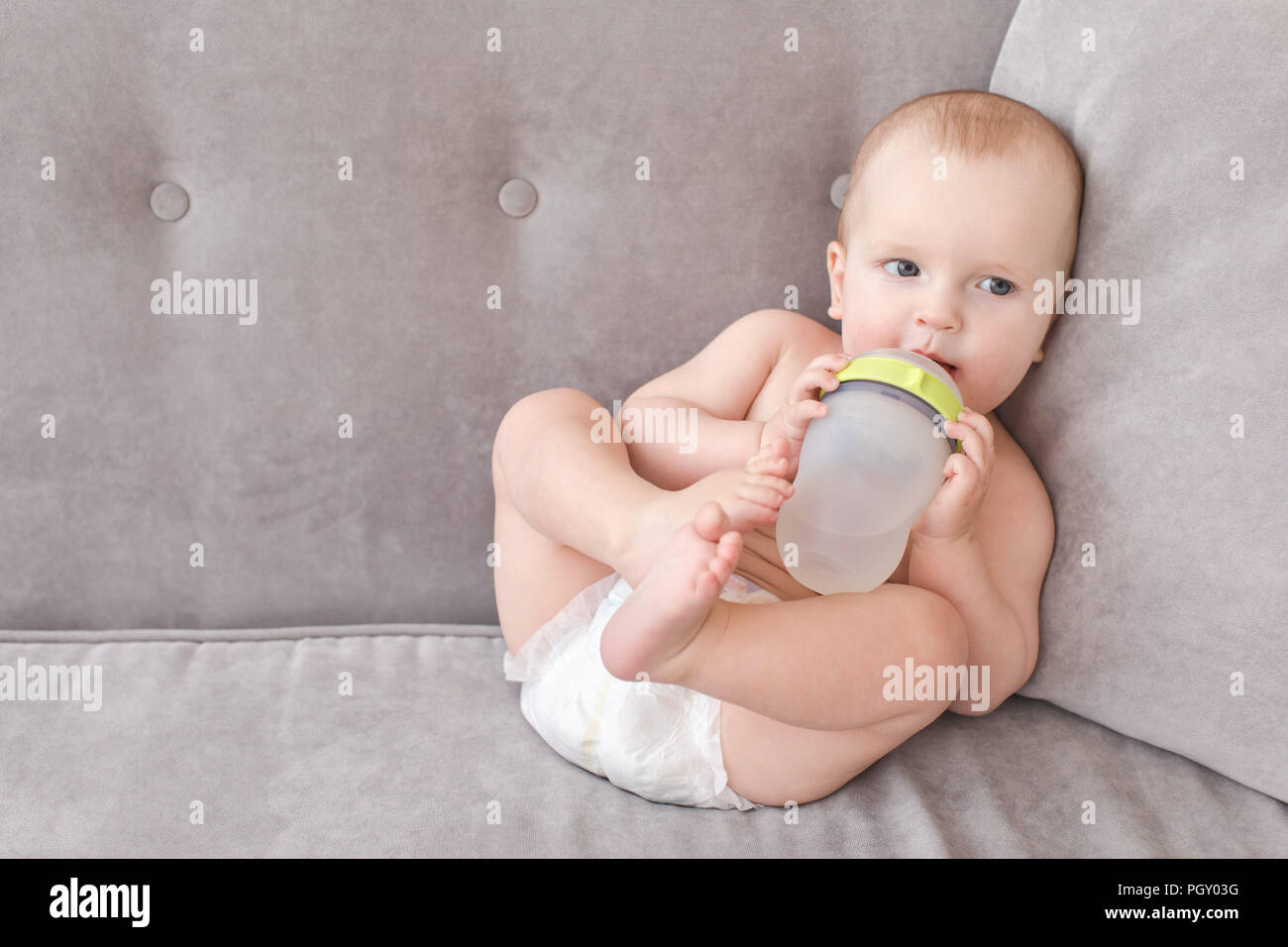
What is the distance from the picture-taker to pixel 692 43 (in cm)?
122

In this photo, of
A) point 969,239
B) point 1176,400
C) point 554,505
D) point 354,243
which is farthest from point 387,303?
point 1176,400

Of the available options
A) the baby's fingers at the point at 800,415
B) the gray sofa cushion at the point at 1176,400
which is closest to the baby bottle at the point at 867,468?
the baby's fingers at the point at 800,415

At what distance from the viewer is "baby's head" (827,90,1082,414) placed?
39.1 inches

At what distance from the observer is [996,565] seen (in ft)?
3.47

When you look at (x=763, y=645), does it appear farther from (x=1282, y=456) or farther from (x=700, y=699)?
(x=1282, y=456)

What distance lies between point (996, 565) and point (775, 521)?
1.13ft

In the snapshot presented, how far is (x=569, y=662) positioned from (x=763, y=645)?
0.27 meters

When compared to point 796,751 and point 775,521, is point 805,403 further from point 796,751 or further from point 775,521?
point 796,751

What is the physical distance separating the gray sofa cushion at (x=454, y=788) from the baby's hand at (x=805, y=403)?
363 mm

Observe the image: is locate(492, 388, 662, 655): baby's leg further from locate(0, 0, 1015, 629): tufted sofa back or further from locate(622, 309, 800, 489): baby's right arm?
locate(0, 0, 1015, 629): tufted sofa back

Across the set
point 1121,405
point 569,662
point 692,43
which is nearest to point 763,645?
point 569,662

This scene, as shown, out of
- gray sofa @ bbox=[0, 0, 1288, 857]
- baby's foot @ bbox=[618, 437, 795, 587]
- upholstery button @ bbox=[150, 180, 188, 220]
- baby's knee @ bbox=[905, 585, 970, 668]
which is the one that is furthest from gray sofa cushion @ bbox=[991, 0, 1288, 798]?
upholstery button @ bbox=[150, 180, 188, 220]

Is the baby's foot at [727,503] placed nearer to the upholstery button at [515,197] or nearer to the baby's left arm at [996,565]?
the baby's left arm at [996,565]

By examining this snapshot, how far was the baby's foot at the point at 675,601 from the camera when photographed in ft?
2.54
